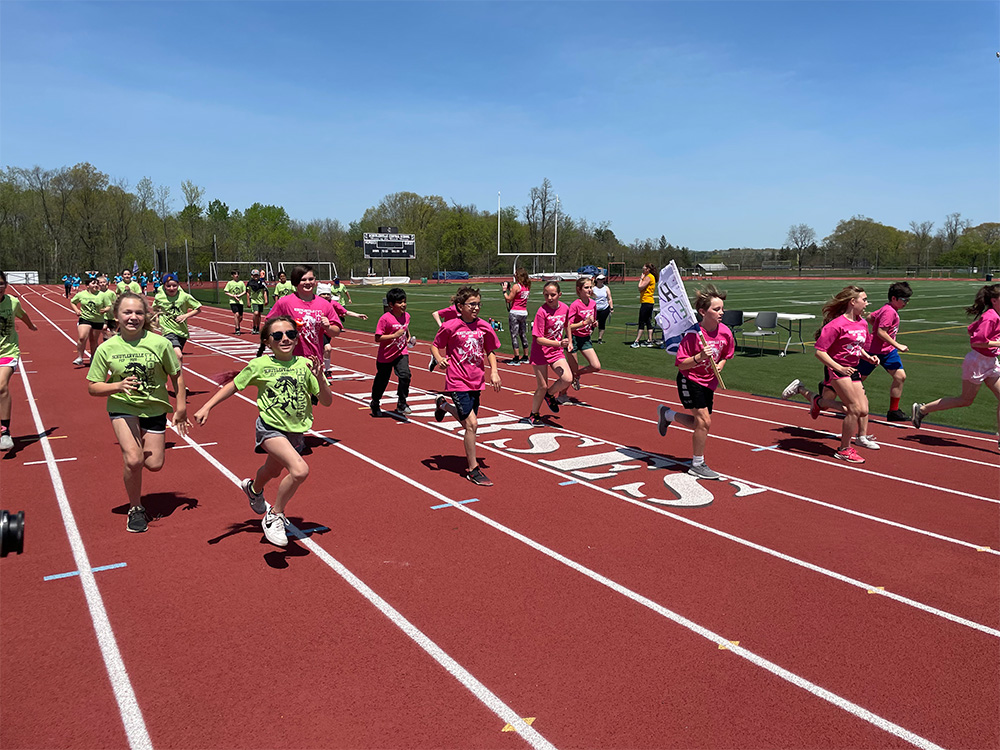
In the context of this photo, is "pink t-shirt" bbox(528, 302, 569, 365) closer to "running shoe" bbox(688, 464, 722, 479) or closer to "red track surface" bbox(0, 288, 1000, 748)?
"red track surface" bbox(0, 288, 1000, 748)

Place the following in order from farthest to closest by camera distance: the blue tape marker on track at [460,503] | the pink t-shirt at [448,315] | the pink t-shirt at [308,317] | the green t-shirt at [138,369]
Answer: the pink t-shirt at [308,317] → the pink t-shirt at [448,315] → the blue tape marker on track at [460,503] → the green t-shirt at [138,369]

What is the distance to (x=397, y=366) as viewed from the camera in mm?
11391

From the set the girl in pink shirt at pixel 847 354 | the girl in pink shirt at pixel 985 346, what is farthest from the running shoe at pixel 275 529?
the girl in pink shirt at pixel 985 346

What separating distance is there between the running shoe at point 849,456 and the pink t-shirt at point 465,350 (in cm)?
455

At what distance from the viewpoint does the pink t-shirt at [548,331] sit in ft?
34.0

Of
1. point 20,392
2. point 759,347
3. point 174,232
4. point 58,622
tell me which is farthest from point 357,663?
point 174,232

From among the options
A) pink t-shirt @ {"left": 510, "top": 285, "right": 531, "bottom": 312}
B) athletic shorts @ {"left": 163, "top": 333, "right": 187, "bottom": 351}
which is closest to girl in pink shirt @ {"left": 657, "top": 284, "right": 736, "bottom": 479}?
pink t-shirt @ {"left": 510, "top": 285, "right": 531, "bottom": 312}

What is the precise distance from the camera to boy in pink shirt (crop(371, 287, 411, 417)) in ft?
35.1

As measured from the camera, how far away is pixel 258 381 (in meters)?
5.72

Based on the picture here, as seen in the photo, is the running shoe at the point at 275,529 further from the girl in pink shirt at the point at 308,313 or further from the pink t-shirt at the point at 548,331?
the pink t-shirt at the point at 548,331

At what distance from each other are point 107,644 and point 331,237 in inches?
4257

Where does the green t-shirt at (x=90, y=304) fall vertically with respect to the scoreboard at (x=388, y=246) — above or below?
below

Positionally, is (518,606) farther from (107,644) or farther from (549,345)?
(549,345)

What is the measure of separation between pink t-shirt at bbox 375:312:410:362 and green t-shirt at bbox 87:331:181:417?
4.42 metres
